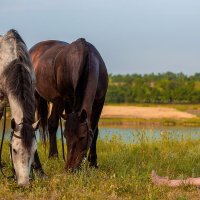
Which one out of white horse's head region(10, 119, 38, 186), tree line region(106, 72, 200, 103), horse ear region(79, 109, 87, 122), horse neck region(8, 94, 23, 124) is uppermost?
horse neck region(8, 94, 23, 124)

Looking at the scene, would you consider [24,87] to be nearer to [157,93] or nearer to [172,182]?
[172,182]

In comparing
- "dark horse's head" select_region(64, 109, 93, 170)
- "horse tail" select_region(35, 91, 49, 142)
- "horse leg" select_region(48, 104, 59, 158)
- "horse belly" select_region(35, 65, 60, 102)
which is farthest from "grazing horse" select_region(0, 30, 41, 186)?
"horse tail" select_region(35, 91, 49, 142)

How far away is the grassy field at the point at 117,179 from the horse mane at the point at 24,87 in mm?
675

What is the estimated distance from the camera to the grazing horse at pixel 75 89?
6.73m

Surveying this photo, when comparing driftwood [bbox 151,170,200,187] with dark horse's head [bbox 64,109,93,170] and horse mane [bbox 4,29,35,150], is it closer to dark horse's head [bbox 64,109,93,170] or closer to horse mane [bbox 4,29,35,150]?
dark horse's head [bbox 64,109,93,170]

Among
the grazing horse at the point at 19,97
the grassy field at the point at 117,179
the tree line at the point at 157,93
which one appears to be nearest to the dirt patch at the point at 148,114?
the tree line at the point at 157,93

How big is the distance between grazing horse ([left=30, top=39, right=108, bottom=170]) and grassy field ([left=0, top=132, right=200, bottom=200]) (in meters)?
0.37

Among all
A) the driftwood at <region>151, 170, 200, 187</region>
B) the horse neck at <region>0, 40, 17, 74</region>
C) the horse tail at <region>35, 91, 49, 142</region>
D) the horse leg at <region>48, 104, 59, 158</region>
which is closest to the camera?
the driftwood at <region>151, 170, 200, 187</region>

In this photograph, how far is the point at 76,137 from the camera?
668 centimetres

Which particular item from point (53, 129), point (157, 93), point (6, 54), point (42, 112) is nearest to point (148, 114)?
point (157, 93)

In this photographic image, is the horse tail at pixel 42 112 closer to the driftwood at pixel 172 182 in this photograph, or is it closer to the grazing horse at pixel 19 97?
the grazing horse at pixel 19 97

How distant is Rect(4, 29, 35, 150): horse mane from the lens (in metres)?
5.87

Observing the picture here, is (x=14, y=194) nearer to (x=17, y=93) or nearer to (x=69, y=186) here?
(x=69, y=186)

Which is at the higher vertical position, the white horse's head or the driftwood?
the white horse's head
